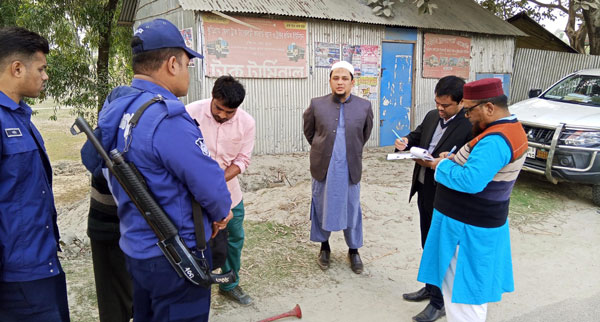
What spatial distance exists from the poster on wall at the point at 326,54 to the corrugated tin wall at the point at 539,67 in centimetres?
599

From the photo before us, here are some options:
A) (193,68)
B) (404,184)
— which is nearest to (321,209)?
(404,184)

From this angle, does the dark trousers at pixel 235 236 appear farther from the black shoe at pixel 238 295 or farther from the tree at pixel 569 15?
the tree at pixel 569 15

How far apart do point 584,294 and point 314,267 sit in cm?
248

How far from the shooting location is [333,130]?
3.92 metres

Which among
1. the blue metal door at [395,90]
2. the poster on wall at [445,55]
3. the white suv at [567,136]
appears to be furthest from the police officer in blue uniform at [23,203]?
the poster on wall at [445,55]

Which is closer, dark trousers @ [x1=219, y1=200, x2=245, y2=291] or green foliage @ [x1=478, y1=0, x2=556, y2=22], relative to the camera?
dark trousers @ [x1=219, y1=200, x2=245, y2=291]

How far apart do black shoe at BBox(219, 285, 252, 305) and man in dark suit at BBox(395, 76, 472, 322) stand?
4.48ft

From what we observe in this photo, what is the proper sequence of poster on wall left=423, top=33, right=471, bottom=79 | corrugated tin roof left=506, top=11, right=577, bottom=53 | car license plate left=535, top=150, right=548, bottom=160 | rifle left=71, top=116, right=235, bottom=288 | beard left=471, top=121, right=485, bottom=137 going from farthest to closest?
corrugated tin roof left=506, top=11, right=577, bottom=53, poster on wall left=423, top=33, right=471, bottom=79, car license plate left=535, top=150, right=548, bottom=160, beard left=471, top=121, right=485, bottom=137, rifle left=71, top=116, right=235, bottom=288

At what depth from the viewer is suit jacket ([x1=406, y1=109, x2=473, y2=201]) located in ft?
10.4

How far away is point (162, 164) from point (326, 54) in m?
7.39

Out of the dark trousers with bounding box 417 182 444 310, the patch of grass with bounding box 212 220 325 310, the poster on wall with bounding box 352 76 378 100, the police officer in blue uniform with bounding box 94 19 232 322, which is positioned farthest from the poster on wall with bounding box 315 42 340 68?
the police officer in blue uniform with bounding box 94 19 232 322

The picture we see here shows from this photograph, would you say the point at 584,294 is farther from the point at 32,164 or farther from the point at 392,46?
the point at 392,46

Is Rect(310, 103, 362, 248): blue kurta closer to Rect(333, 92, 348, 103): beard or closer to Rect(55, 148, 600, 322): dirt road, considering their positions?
Rect(333, 92, 348, 103): beard

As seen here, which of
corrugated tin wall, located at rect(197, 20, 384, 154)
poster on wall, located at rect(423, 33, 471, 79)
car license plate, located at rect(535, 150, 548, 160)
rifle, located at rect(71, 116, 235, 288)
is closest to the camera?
rifle, located at rect(71, 116, 235, 288)
